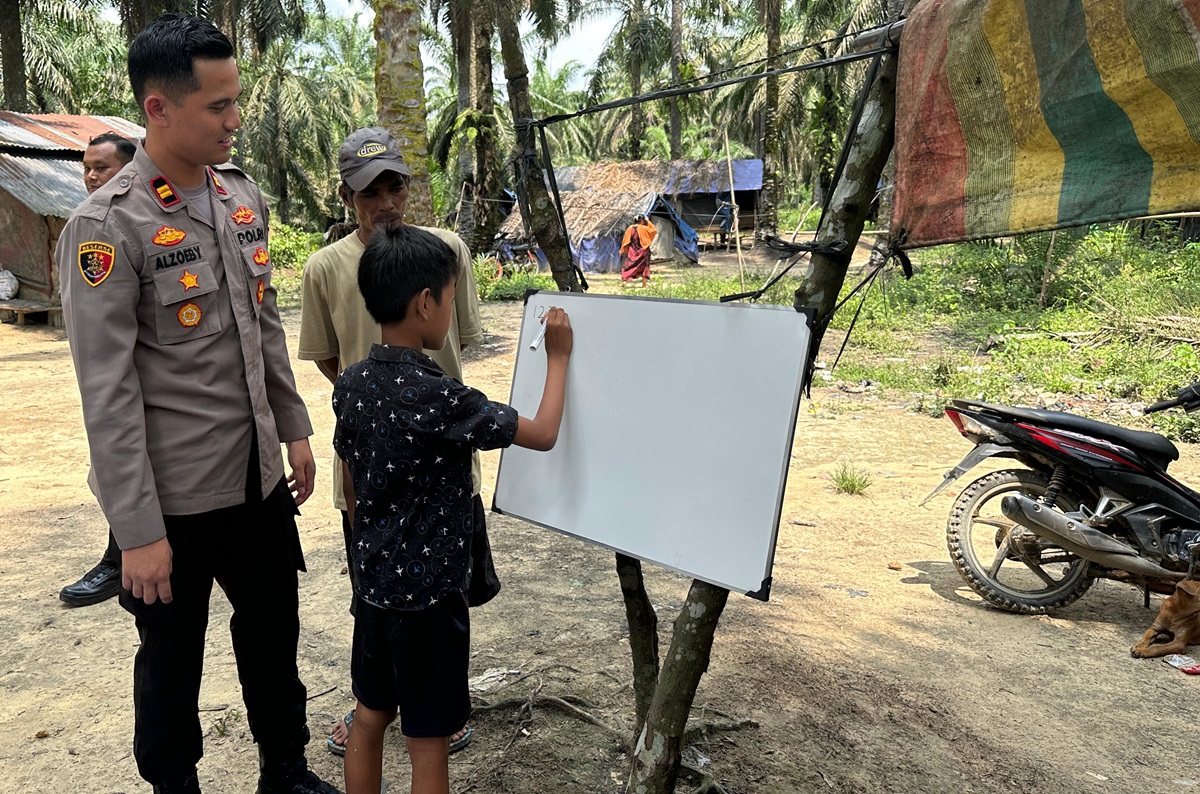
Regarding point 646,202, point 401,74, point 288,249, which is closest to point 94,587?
point 401,74

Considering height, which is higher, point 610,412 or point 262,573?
point 610,412

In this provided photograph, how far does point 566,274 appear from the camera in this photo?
2.56m

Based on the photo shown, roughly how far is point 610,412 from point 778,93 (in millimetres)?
22697

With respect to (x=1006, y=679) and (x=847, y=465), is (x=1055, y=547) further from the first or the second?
(x=847, y=465)

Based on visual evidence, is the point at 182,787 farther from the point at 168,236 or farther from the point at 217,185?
the point at 217,185

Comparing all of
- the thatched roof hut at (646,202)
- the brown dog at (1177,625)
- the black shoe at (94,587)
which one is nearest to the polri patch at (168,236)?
the black shoe at (94,587)

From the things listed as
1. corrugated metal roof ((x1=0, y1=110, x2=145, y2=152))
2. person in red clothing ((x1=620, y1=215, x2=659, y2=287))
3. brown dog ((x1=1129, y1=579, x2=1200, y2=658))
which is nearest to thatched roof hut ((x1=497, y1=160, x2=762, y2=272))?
person in red clothing ((x1=620, y1=215, x2=659, y2=287))

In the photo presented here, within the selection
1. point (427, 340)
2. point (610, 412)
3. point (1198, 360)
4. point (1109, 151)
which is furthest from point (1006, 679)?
point (1198, 360)

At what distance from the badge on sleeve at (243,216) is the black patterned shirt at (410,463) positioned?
57 cm

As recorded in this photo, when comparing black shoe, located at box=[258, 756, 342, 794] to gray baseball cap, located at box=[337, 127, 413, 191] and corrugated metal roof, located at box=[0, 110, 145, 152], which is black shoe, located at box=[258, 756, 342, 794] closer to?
gray baseball cap, located at box=[337, 127, 413, 191]

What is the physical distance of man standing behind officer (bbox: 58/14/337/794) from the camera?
6.33 feet

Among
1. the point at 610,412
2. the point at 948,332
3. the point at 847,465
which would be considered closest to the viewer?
the point at 610,412

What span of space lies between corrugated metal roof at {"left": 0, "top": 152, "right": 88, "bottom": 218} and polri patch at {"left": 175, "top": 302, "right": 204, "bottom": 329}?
10625 mm

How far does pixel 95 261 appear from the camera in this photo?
1.92 metres
